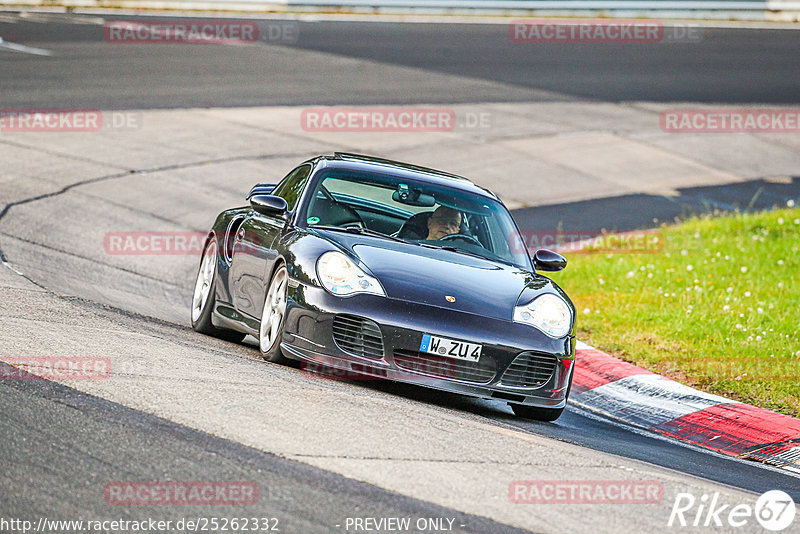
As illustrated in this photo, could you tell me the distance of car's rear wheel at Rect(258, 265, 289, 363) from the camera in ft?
23.7

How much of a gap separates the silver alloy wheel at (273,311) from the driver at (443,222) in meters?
1.15

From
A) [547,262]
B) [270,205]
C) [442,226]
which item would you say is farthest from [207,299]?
[547,262]

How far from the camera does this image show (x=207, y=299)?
8.94 metres

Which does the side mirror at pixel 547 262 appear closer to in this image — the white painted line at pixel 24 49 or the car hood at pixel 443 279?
the car hood at pixel 443 279

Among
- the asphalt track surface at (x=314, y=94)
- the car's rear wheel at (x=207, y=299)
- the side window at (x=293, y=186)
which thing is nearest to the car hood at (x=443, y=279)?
the asphalt track surface at (x=314, y=94)

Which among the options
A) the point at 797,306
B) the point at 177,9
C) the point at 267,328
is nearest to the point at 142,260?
the point at 267,328

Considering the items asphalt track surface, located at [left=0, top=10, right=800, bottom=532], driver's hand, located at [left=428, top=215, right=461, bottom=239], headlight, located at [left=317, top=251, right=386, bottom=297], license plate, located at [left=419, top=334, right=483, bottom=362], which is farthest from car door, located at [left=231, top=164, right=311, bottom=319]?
license plate, located at [left=419, top=334, right=483, bottom=362]

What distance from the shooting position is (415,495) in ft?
15.6

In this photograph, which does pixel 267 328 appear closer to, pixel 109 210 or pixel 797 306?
pixel 797 306

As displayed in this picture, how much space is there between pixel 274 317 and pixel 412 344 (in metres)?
1.08

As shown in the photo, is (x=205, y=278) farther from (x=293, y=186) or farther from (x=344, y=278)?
(x=344, y=278)

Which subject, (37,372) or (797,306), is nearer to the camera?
(37,372)

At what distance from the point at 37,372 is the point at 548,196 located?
470 inches

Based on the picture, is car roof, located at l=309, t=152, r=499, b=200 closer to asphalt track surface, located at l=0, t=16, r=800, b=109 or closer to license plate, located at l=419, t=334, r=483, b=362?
license plate, located at l=419, t=334, r=483, b=362
